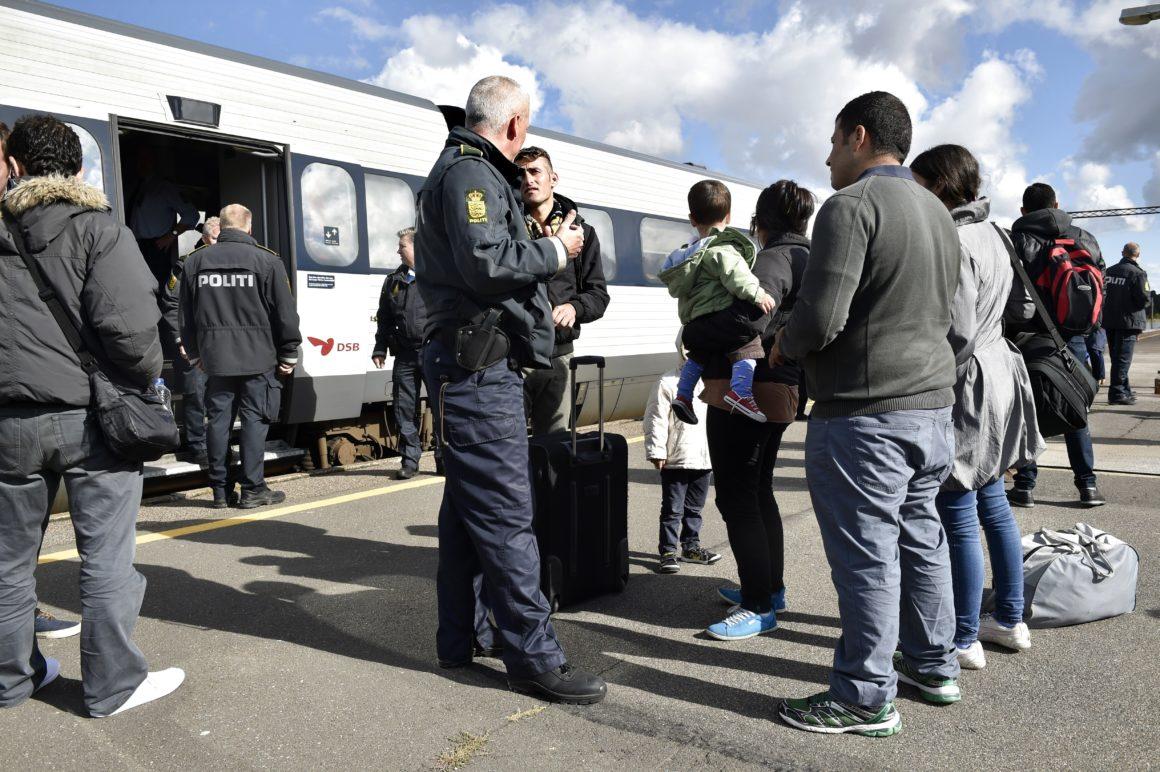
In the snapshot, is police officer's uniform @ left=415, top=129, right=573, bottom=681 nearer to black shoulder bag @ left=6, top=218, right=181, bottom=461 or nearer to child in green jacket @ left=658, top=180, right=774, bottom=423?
child in green jacket @ left=658, top=180, right=774, bottom=423

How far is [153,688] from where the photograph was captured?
320cm

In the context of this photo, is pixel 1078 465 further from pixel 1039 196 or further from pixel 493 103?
pixel 493 103

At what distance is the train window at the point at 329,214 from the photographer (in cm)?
714

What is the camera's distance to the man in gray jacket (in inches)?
110

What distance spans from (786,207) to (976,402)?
1065 millimetres

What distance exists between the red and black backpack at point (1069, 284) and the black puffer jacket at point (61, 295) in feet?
15.8

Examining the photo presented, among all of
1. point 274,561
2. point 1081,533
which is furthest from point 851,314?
point 274,561

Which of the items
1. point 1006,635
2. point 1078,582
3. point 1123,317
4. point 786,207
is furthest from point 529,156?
point 1123,317

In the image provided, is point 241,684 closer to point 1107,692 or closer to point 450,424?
point 450,424

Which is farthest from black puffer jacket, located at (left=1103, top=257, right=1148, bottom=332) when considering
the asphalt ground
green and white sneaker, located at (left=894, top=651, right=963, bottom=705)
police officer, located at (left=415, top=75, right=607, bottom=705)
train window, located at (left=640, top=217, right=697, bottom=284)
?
police officer, located at (left=415, top=75, right=607, bottom=705)

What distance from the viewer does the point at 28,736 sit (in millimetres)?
2936

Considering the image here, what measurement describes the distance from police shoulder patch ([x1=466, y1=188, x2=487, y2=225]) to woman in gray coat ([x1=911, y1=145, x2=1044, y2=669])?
5.44 feet

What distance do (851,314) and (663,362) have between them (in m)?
7.74

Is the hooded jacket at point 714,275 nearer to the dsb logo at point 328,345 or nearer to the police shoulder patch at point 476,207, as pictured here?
the police shoulder patch at point 476,207
